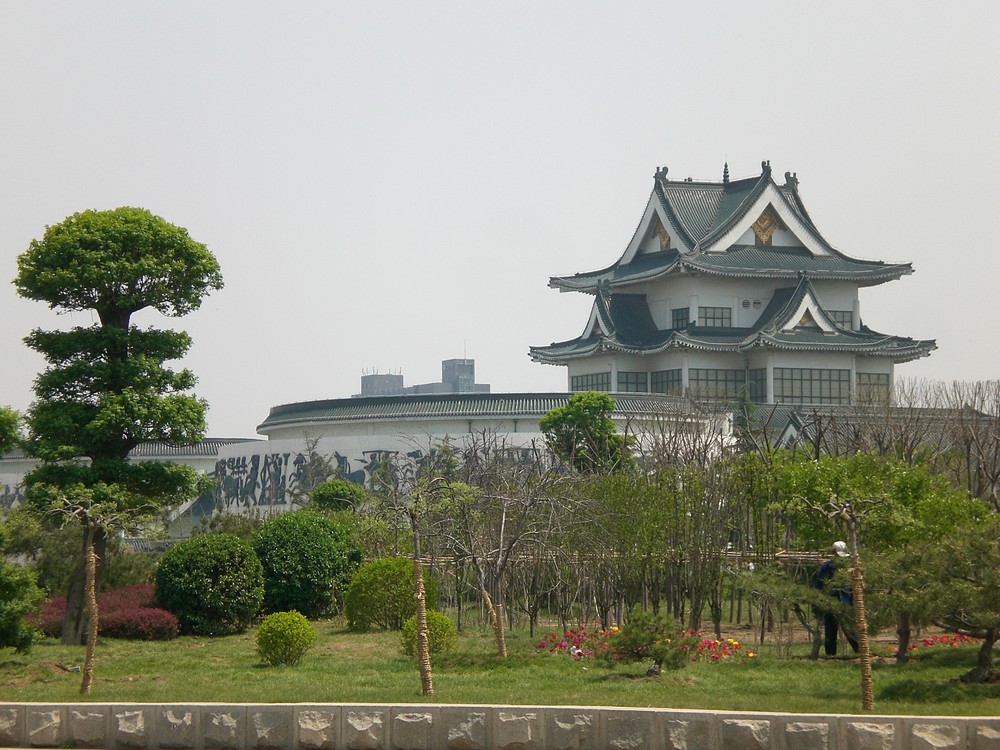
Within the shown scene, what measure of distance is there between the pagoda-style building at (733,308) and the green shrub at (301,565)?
2604 centimetres

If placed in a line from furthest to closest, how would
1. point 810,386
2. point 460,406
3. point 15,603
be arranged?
1. point 810,386
2. point 460,406
3. point 15,603

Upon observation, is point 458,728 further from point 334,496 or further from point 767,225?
point 767,225

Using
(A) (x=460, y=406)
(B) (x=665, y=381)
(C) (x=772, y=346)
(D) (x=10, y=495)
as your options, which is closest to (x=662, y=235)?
(B) (x=665, y=381)

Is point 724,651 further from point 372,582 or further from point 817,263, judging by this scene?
point 817,263

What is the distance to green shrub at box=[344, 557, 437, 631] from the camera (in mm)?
18422

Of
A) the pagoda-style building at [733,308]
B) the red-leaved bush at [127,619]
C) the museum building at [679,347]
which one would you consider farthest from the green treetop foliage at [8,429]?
the pagoda-style building at [733,308]

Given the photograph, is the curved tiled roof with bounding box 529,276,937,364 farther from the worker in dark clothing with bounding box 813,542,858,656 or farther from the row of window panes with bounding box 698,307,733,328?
the worker in dark clothing with bounding box 813,542,858,656

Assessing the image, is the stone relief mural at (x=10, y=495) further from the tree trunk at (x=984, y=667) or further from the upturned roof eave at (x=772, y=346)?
the tree trunk at (x=984, y=667)

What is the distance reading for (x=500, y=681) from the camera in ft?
42.4

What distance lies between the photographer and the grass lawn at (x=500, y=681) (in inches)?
449

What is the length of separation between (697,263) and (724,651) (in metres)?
34.4

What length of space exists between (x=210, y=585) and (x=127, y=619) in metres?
1.21

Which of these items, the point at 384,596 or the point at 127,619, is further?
the point at 384,596

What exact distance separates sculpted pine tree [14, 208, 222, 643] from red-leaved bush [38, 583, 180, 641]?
1.42 feet
